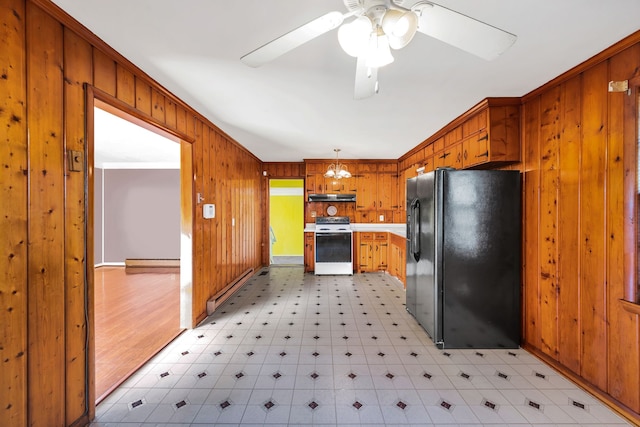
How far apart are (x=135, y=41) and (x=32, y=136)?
0.86 metres

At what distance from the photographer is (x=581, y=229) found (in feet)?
6.37

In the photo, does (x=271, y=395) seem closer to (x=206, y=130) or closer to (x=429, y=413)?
(x=429, y=413)

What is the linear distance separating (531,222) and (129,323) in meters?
4.64

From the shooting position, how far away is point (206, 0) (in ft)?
4.19

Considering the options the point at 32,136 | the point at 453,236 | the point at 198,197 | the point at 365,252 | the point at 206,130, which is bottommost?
the point at 365,252

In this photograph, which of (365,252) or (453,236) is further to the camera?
(365,252)

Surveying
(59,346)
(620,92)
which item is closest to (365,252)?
(620,92)

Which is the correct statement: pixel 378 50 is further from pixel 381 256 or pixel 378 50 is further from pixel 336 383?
pixel 381 256

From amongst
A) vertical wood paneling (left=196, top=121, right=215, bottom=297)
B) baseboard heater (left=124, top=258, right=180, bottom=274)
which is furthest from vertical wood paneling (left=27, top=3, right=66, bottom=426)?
baseboard heater (left=124, top=258, right=180, bottom=274)

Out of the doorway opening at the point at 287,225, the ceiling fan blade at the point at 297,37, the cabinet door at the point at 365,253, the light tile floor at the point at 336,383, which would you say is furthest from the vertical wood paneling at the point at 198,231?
the doorway opening at the point at 287,225

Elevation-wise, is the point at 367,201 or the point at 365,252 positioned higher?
the point at 367,201

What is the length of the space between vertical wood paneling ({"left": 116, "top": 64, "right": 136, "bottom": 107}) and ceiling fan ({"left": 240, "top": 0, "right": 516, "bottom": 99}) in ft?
4.72

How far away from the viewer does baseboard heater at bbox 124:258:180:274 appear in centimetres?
557

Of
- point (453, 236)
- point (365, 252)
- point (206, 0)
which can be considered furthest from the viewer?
point (365, 252)
